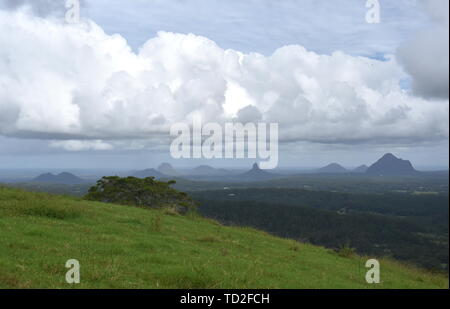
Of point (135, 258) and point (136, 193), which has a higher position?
point (136, 193)

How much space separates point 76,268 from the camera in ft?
Result: 38.5

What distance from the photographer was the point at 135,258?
14875 millimetres

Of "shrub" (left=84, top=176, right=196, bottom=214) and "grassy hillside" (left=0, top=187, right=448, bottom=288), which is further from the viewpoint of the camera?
"shrub" (left=84, top=176, right=196, bottom=214)

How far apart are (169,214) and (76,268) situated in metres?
22.5

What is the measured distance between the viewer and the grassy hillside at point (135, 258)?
1214 centimetres

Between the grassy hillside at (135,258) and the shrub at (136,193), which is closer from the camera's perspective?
the grassy hillside at (135,258)

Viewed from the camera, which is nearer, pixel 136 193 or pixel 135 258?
pixel 135 258

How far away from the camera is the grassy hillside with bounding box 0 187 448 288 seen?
39.8 feet
